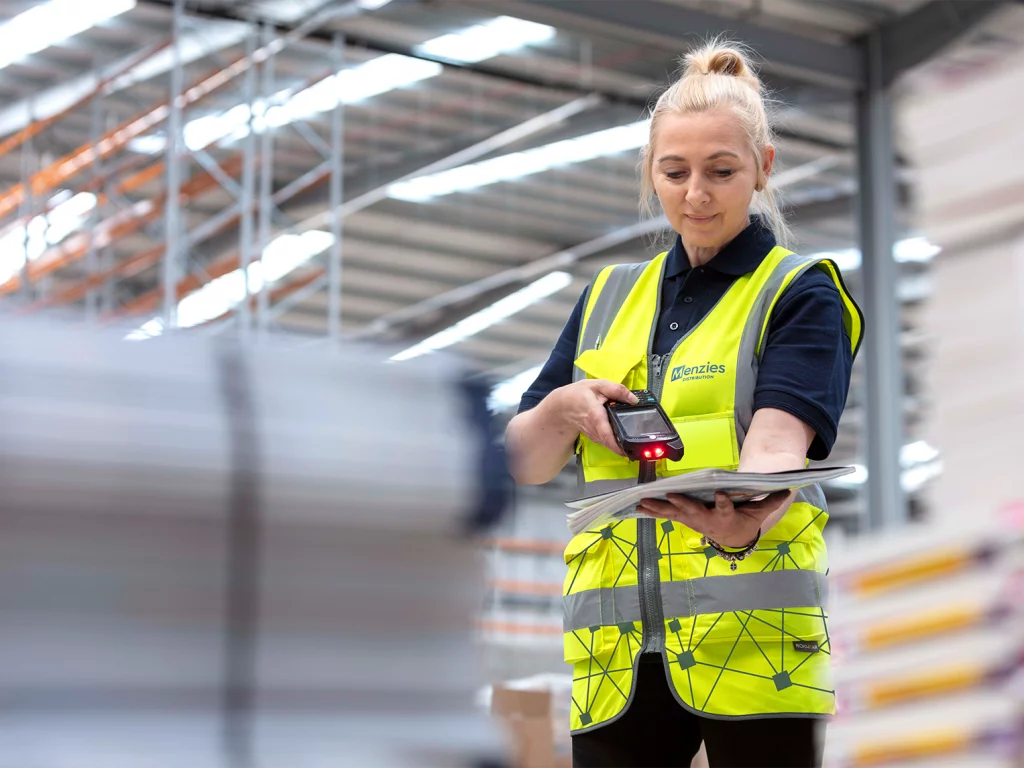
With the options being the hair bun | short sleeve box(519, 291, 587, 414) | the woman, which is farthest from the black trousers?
the hair bun

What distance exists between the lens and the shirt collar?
5.84 feet

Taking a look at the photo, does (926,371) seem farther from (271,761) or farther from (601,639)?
(271,761)

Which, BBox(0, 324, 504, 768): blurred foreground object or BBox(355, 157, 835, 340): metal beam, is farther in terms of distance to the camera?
BBox(355, 157, 835, 340): metal beam

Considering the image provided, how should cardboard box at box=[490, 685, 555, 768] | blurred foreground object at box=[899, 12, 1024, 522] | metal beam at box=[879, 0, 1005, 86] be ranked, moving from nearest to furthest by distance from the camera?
1. blurred foreground object at box=[899, 12, 1024, 522]
2. cardboard box at box=[490, 685, 555, 768]
3. metal beam at box=[879, 0, 1005, 86]

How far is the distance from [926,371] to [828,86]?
8088 mm

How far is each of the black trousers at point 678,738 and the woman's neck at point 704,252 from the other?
20.9 inches

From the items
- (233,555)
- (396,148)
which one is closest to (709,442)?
(233,555)

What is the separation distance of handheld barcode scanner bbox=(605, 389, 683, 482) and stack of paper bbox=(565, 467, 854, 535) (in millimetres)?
67

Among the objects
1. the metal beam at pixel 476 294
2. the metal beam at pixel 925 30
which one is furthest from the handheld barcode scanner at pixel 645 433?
the metal beam at pixel 476 294

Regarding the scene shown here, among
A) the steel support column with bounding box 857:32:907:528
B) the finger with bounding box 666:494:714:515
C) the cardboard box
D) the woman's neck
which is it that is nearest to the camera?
the finger with bounding box 666:494:714:515

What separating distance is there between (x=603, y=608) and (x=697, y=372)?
1.01ft

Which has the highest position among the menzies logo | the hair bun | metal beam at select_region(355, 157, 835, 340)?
metal beam at select_region(355, 157, 835, 340)

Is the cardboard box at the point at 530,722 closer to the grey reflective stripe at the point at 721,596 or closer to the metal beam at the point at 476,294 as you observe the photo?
the grey reflective stripe at the point at 721,596

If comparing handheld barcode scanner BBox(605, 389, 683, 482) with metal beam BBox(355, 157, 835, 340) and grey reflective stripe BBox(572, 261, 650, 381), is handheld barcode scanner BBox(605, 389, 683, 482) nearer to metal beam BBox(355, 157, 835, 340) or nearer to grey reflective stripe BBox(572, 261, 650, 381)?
grey reflective stripe BBox(572, 261, 650, 381)
